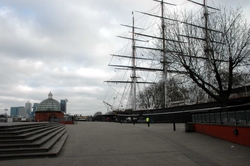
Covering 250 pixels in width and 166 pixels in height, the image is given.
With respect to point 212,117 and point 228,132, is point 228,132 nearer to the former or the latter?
point 228,132

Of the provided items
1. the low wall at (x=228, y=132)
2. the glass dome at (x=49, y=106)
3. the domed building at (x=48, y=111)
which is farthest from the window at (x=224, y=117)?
the glass dome at (x=49, y=106)

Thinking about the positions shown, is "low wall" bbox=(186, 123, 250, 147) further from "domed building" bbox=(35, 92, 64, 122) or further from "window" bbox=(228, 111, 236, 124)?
"domed building" bbox=(35, 92, 64, 122)

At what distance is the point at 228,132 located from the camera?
11.3 metres

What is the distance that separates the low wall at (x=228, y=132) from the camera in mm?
9867

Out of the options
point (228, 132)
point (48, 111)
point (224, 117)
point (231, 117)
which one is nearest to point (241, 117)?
point (231, 117)

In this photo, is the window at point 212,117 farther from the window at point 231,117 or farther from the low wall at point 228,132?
the window at point 231,117

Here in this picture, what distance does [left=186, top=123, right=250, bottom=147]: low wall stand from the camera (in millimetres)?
9867

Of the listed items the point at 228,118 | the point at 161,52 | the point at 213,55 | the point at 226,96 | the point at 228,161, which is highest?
the point at 161,52

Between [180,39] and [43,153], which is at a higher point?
[180,39]

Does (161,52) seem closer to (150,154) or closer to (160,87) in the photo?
(150,154)

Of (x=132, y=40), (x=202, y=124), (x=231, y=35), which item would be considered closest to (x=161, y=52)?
(x=231, y=35)

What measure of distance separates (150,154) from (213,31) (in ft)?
32.1

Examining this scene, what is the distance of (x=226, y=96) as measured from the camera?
13.6m

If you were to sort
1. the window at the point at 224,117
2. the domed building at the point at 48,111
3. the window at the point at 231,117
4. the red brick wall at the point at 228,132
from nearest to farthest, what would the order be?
the red brick wall at the point at 228,132 → the window at the point at 231,117 → the window at the point at 224,117 → the domed building at the point at 48,111
